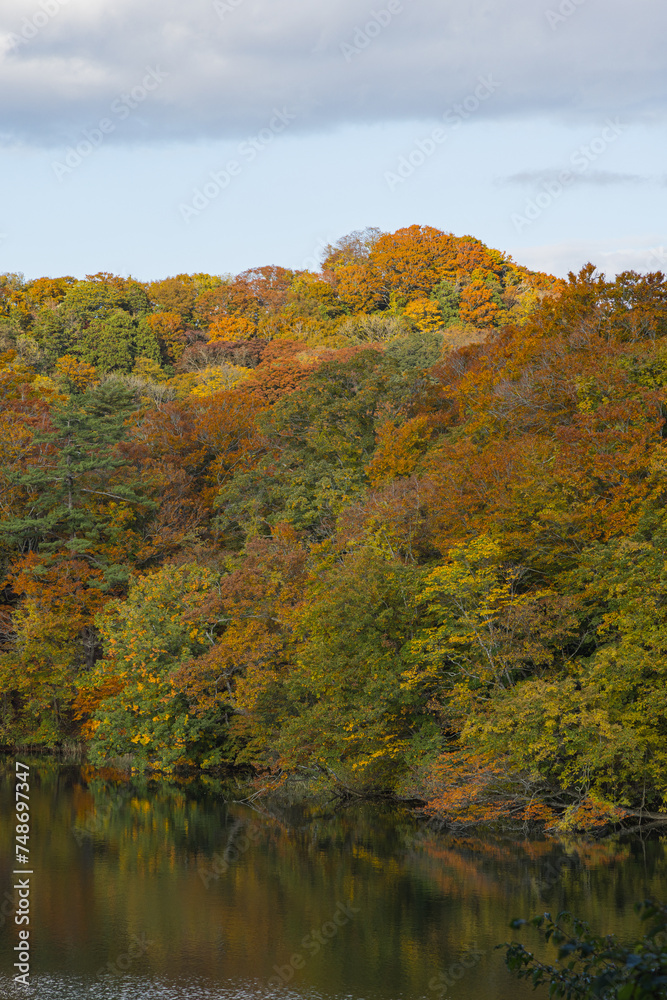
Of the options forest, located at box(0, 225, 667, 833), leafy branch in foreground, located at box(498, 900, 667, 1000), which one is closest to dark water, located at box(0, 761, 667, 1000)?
forest, located at box(0, 225, 667, 833)

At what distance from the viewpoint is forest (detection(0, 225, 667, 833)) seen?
62.3ft

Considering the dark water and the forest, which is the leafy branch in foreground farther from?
the forest

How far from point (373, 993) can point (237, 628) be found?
15870mm

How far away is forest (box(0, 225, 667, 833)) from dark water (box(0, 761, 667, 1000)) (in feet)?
4.38

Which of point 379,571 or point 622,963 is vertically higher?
point 379,571

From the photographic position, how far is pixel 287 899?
1552 cm

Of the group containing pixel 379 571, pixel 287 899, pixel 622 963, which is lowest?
pixel 287 899

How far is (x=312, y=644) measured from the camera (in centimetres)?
2272

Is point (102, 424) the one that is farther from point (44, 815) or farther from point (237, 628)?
point (44, 815)

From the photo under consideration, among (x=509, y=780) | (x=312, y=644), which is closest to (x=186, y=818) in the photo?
(x=312, y=644)

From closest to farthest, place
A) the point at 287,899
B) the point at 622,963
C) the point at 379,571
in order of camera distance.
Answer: the point at 622,963 → the point at 287,899 → the point at 379,571

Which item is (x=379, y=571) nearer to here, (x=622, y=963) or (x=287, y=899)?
(x=287, y=899)

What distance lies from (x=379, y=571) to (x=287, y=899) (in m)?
8.11

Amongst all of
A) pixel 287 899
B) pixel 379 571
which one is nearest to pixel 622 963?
pixel 287 899
